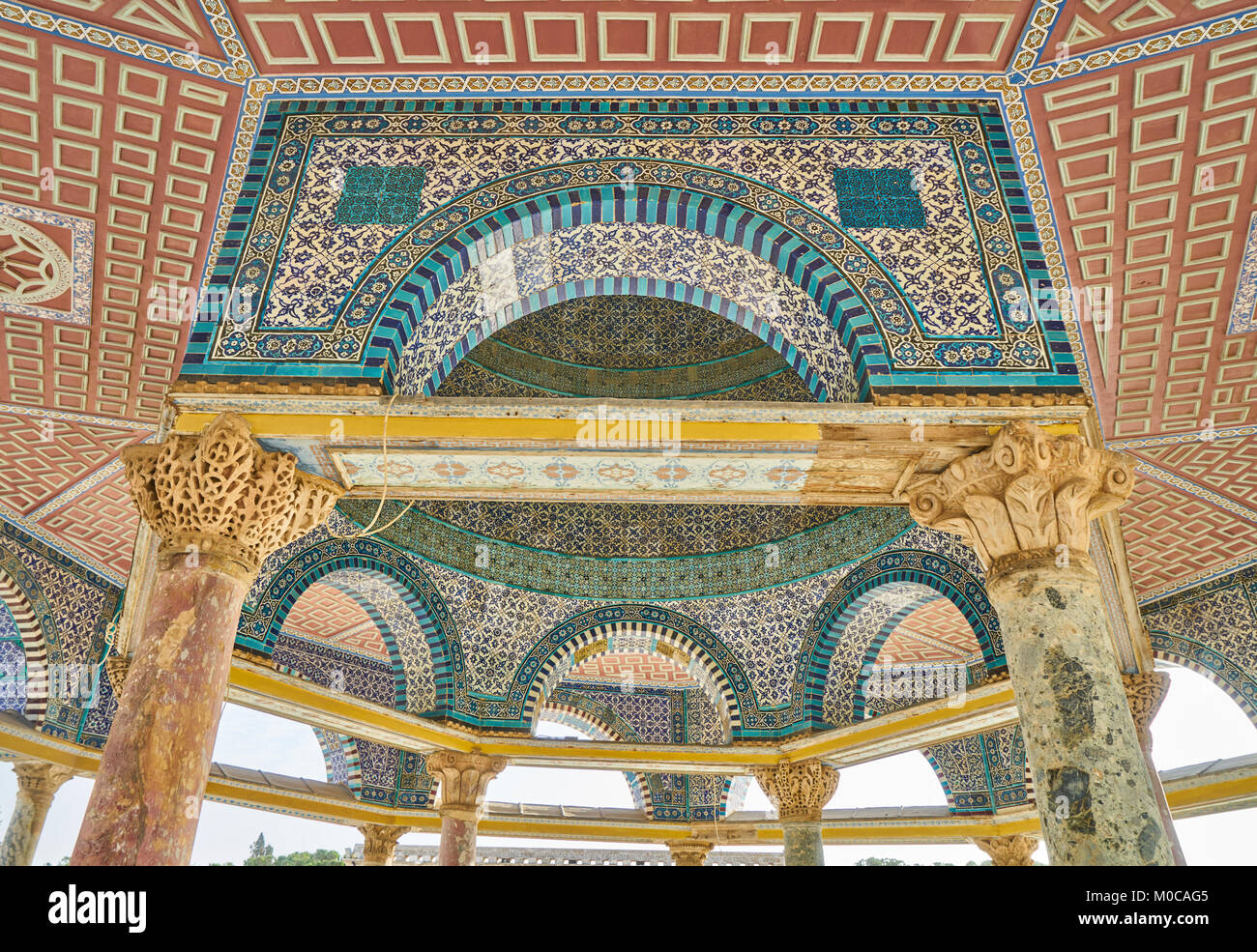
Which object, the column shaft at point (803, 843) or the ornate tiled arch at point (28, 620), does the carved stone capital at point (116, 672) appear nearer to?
the ornate tiled arch at point (28, 620)

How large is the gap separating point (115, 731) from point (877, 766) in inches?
541

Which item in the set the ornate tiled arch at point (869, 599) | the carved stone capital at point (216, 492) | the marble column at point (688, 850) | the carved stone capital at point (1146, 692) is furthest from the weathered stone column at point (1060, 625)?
the marble column at point (688, 850)

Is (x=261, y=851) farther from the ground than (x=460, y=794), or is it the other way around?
(x=460, y=794)

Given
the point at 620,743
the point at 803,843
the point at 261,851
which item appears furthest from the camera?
the point at 261,851

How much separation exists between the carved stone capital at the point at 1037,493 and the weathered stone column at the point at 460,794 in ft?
20.8

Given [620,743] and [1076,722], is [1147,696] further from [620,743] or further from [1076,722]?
[620,743]

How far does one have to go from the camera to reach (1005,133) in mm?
4938

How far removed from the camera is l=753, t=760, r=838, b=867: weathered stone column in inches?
358

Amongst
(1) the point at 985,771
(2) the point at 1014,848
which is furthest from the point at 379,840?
(2) the point at 1014,848

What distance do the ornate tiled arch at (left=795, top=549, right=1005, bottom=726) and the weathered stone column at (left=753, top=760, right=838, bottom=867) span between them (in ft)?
1.63

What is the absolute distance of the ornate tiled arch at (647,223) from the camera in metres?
4.71

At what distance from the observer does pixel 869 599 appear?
9.46 metres

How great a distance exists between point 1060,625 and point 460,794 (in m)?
6.73
